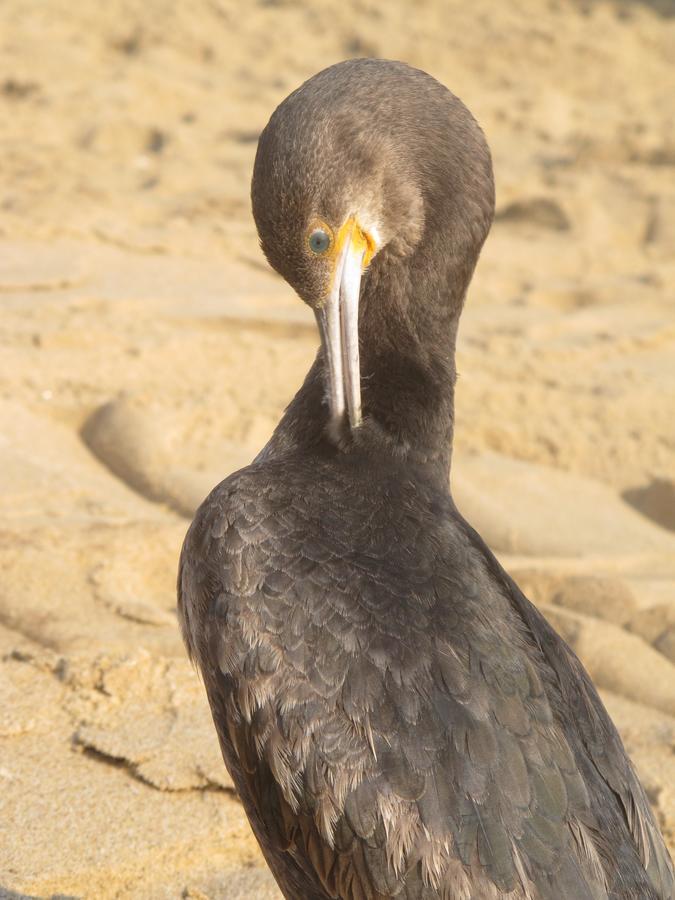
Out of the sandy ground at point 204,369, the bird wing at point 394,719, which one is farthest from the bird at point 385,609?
the sandy ground at point 204,369

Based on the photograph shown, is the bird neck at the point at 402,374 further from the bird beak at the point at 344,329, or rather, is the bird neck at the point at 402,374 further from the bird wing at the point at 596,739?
the bird wing at the point at 596,739

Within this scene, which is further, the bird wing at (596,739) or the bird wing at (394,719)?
the bird wing at (596,739)

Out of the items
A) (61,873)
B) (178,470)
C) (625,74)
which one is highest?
(625,74)

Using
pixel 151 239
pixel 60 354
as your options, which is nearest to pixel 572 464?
pixel 60 354

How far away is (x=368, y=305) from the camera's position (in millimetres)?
3102

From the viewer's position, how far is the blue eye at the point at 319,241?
284 centimetres

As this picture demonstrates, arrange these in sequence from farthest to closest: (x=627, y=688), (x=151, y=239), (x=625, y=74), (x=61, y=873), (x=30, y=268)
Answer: (x=625, y=74) < (x=151, y=239) < (x=30, y=268) < (x=627, y=688) < (x=61, y=873)

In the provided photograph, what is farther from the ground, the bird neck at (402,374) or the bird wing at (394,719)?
the bird neck at (402,374)

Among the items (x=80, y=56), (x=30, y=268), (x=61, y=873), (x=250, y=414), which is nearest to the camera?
(x=61, y=873)

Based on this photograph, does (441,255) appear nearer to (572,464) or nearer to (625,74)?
(572,464)

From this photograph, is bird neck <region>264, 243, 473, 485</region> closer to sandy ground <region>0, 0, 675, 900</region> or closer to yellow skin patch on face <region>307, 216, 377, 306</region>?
yellow skin patch on face <region>307, 216, 377, 306</region>

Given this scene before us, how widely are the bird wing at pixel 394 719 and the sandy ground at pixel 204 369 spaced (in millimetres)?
681

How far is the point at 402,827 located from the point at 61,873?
0.96m

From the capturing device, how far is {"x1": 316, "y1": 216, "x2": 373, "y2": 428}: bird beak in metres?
2.91
